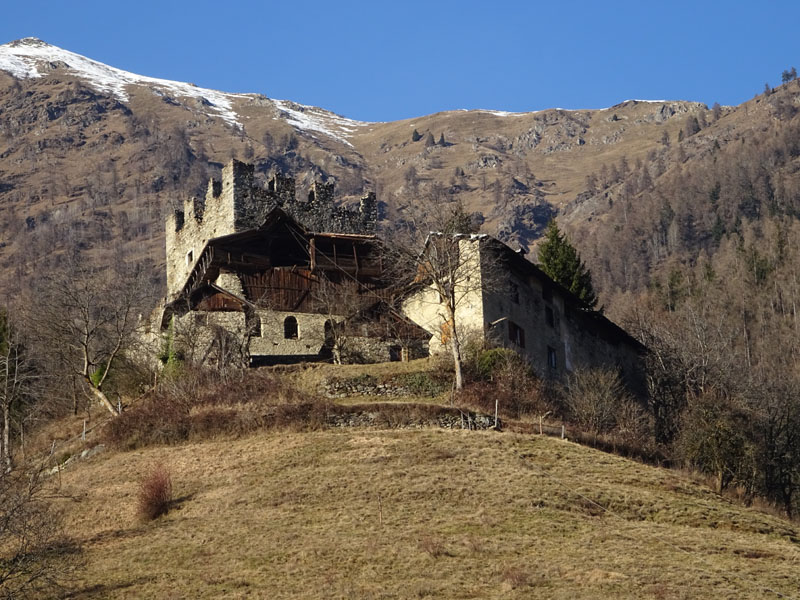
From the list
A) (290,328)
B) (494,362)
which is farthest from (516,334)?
(290,328)

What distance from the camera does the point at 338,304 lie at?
58.0m

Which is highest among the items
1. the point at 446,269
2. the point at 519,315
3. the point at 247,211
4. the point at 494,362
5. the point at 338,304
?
the point at 247,211

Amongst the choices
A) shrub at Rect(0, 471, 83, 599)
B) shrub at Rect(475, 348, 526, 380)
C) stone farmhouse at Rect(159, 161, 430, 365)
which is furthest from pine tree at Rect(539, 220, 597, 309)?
shrub at Rect(0, 471, 83, 599)

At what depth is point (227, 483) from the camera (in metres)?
41.2

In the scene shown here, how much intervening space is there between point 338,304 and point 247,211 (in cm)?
941

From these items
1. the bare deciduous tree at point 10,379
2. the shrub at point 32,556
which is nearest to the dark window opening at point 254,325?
the bare deciduous tree at point 10,379

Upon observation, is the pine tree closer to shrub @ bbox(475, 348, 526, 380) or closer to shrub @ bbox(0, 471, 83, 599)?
shrub @ bbox(475, 348, 526, 380)

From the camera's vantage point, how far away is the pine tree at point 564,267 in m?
70.1

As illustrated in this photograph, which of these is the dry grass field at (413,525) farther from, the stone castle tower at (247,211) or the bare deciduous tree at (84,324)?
the stone castle tower at (247,211)

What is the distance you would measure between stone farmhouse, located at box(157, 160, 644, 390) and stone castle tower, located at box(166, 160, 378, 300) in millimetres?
191

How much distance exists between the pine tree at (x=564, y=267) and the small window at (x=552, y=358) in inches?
438

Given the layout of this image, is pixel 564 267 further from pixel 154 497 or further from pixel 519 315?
pixel 154 497

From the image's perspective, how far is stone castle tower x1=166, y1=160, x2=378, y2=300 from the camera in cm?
6388

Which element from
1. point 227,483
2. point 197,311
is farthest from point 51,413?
point 227,483
